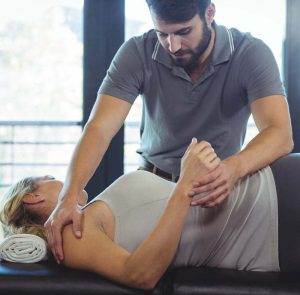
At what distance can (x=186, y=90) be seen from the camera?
2123mm

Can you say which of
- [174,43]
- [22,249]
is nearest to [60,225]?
[22,249]

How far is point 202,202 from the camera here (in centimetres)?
153

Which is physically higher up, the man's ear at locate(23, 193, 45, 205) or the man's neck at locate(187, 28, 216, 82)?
the man's neck at locate(187, 28, 216, 82)

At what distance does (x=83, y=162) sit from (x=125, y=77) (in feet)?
1.42

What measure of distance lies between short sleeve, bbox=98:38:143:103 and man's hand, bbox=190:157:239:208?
0.63 metres

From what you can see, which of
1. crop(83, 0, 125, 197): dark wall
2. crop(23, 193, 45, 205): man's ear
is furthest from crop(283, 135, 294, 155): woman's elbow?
crop(83, 0, 125, 197): dark wall

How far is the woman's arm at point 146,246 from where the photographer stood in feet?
4.84

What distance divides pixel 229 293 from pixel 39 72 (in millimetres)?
1822

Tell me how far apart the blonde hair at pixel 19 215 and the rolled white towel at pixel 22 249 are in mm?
94

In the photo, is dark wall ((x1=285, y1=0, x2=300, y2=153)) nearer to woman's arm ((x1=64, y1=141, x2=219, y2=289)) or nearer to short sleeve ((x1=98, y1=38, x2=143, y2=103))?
short sleeve ((x1=98, y1=38, x2=143, y2=103))

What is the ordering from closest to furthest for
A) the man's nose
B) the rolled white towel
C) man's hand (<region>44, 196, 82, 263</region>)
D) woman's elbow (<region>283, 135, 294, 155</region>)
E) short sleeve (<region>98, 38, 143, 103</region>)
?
man's hand (<region>44, 196, 82, 263</region>) → the rolled white towel → woman's elbow (<region>283, 135, 294, 155</region>) → the man's nose → short sleeve (<region>98, 38, 143, 103</region>)

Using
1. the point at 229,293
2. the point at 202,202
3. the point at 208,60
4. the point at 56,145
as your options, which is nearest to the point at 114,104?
the point at 208,60

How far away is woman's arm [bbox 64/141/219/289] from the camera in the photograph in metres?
1.48

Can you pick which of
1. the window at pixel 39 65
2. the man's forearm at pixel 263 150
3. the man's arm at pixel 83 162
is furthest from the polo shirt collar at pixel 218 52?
the window at pixel 39 65
